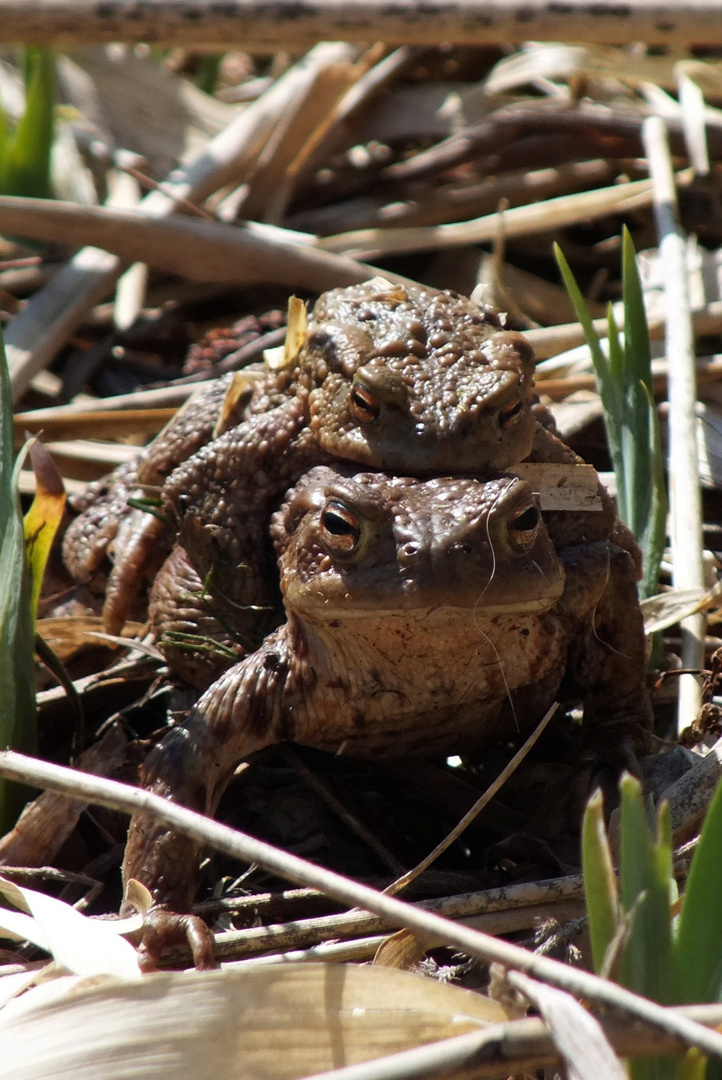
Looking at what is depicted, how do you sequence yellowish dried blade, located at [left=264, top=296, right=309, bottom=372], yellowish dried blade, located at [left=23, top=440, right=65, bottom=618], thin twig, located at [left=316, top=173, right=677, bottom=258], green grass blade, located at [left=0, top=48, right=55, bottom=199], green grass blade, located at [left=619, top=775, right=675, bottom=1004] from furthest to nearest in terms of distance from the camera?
thin twig, located at [left=316, top=173, right=677, bottom=258] → green grass blade, located at [left=0, top=48, right=55, bottom=199] → yellowish dried blade, located at [left=264, top=296, right=309, bottom=372] → yellowish dried blade, located at [left=23, top=440, right=65, bottom=618] → green grass blade, located at [left=619, top=775, right=675, bottom=1004]

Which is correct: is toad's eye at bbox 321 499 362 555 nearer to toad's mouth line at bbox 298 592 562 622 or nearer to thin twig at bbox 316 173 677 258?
toad's mouth line at bbox 298 592 562 622

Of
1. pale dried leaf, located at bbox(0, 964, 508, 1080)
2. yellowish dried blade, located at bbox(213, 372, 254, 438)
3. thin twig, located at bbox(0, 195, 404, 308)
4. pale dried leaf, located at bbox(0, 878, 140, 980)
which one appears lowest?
pale dried leaf, located at bbox(0, 964, 508, 1080)

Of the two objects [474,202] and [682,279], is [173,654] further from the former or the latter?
[474,202]

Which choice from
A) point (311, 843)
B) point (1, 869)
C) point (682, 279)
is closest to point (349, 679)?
point (311, 843)

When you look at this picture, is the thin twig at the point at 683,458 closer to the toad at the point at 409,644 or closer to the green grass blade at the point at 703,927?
the toad at the point at 409,644

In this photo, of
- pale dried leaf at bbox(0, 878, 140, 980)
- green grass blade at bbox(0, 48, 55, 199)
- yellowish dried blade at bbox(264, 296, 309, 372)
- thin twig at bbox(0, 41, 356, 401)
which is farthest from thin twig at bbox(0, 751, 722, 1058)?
green grass blade at bbox(0, 48, 55, 199)

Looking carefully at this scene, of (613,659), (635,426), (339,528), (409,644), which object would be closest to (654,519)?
(635,426)
